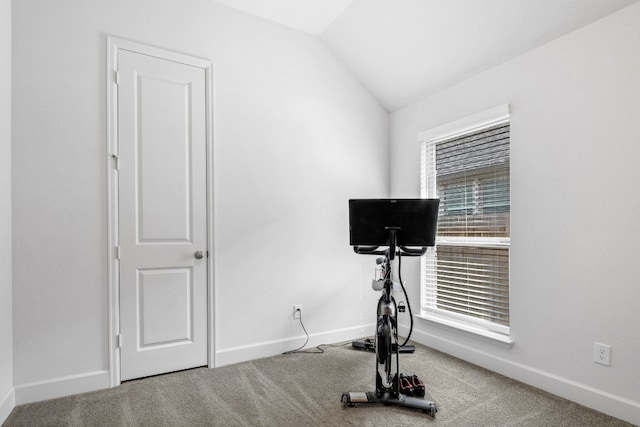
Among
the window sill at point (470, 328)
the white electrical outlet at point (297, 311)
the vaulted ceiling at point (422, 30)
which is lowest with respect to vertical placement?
the window sill at point (470, 328)

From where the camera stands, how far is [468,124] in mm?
3090

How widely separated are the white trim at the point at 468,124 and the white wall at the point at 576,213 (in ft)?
0.25

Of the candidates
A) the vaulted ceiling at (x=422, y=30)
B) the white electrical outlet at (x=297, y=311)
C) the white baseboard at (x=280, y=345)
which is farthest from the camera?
the white electrical outlet at (x=297, y=311)

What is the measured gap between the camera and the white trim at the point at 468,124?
2.84 m

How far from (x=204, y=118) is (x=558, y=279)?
9.37 ft

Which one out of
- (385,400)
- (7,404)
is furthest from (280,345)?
(7,404)

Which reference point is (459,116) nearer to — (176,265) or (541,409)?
(541,409)

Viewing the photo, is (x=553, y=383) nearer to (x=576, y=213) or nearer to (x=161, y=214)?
(x=576, y=213)

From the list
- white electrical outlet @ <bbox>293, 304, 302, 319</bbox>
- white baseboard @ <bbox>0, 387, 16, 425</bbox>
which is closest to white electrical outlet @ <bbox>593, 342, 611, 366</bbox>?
white electrical outlet @ <bbox>293, 304, 302, 319</bbox>

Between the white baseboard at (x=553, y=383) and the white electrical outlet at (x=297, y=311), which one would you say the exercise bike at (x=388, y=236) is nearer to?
the white baseboard at (x=553, y=383)

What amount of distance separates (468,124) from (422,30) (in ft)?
2.78

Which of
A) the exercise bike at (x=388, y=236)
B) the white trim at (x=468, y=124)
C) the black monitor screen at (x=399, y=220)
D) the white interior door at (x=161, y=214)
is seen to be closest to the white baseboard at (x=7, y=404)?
the white interior door at (x=161, y=214)

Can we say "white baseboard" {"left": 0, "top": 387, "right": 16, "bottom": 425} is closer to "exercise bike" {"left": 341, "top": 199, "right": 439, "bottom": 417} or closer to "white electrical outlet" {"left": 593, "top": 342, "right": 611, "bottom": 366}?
"exercise bike" {"left": 341, "top": 199, "right": 439, "bottom": 417}

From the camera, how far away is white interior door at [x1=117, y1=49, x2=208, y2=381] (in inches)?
105
